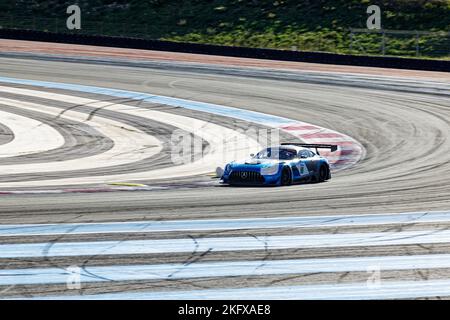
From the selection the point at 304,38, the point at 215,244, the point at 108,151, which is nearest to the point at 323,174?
the point at 108,151

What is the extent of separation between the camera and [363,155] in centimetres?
2556

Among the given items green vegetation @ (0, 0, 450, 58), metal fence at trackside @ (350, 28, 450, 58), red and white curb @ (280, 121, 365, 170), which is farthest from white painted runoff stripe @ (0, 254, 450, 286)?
green vegetation @ (0, 0, 450, 58)

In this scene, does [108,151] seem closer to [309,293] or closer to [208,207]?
[208,207]

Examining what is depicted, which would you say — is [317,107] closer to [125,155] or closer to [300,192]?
[125,155]

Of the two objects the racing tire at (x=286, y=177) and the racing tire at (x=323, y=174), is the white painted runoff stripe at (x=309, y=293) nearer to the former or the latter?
the racing tire at (x=286, y=177)

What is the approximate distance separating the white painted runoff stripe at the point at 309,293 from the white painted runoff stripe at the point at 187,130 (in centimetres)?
982

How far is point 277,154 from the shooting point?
20.8 meters

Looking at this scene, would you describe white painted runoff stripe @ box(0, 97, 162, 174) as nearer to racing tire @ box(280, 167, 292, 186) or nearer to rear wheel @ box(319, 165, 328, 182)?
racing tire @ box(280, 167, 292, 186)

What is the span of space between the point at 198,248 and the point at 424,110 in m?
22.7

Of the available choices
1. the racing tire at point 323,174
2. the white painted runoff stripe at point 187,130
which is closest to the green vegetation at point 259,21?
the white painted runoff stripe at point 187,130

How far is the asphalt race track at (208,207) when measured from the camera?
405 inches

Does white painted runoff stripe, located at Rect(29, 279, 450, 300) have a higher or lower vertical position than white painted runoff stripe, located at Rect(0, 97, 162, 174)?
higher

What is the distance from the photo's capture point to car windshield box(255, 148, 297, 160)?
68.0 ft

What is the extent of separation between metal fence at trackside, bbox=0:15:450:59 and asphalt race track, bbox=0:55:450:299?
11.8 m
